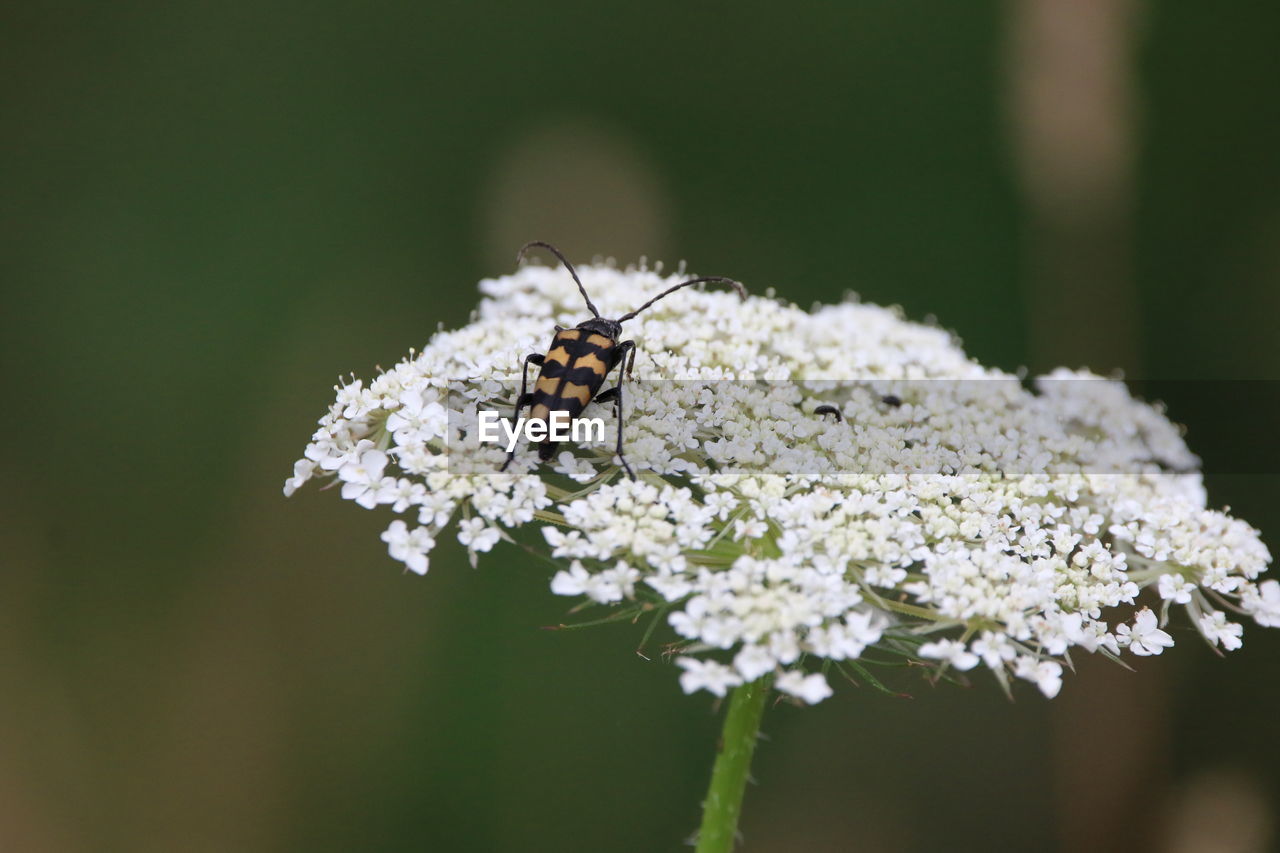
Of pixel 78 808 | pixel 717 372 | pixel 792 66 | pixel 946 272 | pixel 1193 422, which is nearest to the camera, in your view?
pixel 717 372

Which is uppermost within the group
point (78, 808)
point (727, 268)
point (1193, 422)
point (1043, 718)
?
point (727, 268)

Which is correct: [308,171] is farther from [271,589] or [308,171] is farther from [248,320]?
[271,589]

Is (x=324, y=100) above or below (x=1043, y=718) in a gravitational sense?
above

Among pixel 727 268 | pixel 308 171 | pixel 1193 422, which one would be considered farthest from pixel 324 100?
pixel 1193 422

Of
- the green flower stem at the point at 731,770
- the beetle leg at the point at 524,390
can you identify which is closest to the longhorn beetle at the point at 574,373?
the beetle leg at the point at 524,390
